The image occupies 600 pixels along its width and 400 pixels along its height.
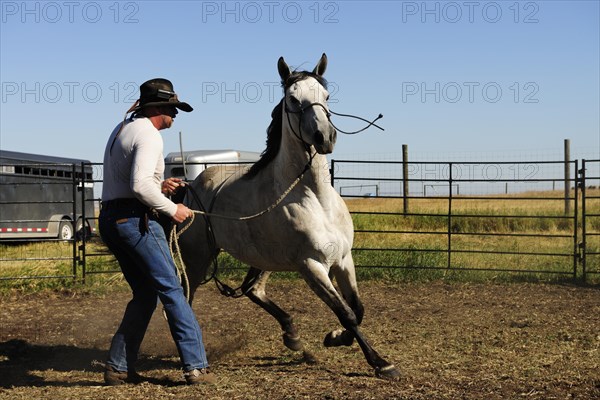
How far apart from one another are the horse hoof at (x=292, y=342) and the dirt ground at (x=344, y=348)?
0.24ft

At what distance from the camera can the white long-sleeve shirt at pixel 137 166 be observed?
14.4 feet

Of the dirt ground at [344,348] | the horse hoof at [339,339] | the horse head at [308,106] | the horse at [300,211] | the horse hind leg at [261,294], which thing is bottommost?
the dirt ground at [344,348]

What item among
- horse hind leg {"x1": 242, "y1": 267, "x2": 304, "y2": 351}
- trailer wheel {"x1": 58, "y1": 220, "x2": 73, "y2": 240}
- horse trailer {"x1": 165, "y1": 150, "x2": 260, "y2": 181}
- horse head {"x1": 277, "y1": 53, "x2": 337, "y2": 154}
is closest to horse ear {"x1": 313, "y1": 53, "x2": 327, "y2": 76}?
horse head {"x1": 277, "y1": 53, "x2": 337, "y2": 154}

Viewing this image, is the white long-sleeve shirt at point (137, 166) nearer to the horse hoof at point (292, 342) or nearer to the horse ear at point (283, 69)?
the horse ear at point (283, 69)

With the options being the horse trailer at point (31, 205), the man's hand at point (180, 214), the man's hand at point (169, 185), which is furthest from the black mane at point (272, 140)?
the horse trailer at point (31, 205)

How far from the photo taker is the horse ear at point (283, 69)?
207 inches

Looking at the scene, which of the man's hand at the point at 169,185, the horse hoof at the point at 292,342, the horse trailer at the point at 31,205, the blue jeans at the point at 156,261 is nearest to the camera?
the blue jeans at the point at 156,261

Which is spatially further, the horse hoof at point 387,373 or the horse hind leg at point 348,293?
the horse hind leg at point 348,293

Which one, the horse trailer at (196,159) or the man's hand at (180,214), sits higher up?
the horse trailer at (196,159)

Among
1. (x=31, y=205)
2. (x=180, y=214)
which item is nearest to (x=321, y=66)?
(x=180, y=214)

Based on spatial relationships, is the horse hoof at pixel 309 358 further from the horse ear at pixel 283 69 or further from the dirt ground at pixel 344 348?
the horse ear at pixel 283 69

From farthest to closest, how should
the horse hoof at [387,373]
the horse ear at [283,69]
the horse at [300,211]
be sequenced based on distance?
the horse ear at [283,69]
the horse at [300,211]
the horse hoof at [387,373]

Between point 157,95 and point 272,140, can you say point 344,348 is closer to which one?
point 272,140

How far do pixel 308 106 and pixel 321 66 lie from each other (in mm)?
568
